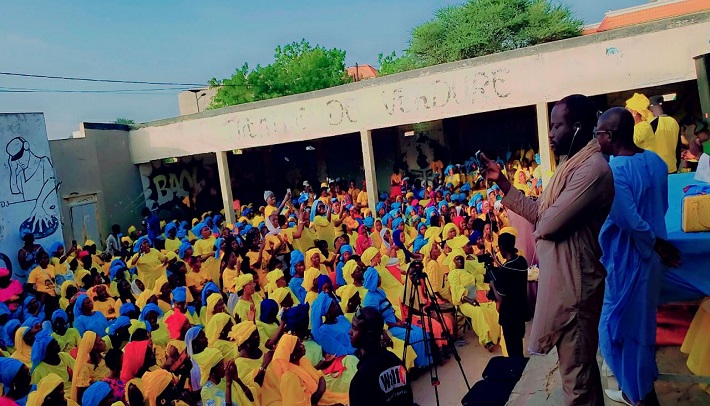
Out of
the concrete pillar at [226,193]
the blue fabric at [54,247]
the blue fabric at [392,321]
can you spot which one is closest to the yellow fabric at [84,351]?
the blue fabric at [392,321]

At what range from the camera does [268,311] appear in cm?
567

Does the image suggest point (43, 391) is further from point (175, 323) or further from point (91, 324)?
point (91, 324)

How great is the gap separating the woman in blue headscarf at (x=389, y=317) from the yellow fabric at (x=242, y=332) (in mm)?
1673

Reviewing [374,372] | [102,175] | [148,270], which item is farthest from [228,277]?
[102,175]

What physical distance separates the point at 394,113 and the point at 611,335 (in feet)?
34.6

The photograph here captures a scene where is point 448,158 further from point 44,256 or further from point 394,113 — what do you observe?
point 44,256

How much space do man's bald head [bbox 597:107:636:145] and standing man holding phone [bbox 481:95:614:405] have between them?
0.48m

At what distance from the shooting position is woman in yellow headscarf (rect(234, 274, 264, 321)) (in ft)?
20.7

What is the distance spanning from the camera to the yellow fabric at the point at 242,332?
497cm

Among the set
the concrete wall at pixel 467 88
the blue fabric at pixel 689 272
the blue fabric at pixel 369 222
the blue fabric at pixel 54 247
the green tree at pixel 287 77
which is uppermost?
the green tree at pixel 287 77

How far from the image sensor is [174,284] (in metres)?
7.71

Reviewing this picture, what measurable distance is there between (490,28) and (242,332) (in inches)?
1121

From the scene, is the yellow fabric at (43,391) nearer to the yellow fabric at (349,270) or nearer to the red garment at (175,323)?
the red garment at (175,323)

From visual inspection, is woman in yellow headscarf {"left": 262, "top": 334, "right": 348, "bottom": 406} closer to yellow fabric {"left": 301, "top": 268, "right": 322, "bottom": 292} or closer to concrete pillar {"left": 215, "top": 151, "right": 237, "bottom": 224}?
yellow fabric {"left": 301, "top": 268, "right": 322, "bottom": 292}
